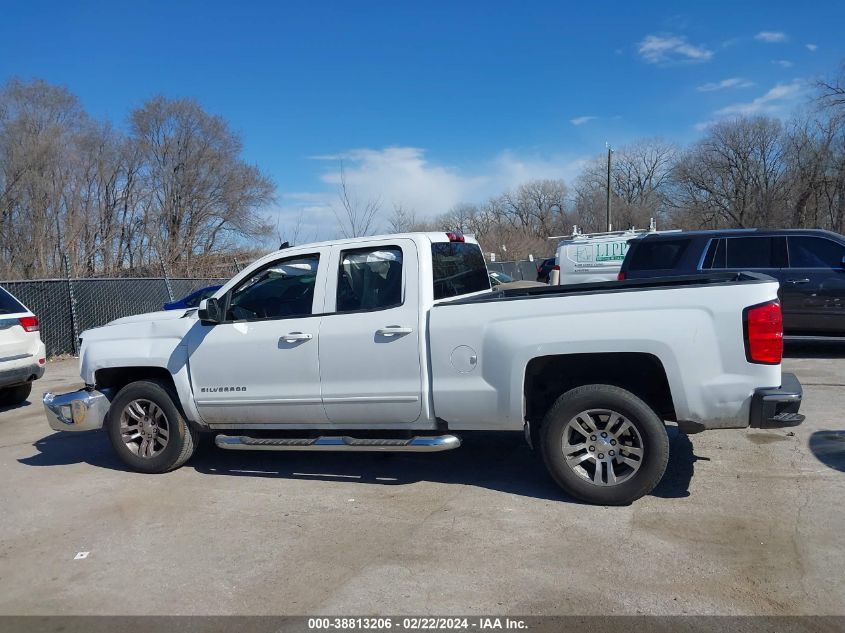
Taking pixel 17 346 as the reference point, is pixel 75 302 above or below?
above

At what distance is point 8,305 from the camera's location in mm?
8961

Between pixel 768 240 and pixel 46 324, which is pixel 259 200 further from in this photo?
pixel 768 240

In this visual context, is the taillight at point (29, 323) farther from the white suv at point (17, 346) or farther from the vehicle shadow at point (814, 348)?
the vehicle shadow at point (814, 348)

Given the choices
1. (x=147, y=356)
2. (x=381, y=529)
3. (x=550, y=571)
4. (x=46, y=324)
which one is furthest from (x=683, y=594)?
→ (x=46, y=324)

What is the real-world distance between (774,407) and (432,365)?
2313 mm

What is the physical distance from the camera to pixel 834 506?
15.0 feet

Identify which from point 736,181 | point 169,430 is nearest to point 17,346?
point 169,430

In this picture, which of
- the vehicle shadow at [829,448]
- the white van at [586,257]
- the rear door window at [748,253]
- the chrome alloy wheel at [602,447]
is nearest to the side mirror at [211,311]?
the chrome alloy wheel at [602,447]

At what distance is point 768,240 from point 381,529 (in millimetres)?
8314

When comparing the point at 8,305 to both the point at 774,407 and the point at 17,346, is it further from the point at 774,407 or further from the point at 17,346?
the point at 774,407

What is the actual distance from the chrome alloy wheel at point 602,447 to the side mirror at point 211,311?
299cm

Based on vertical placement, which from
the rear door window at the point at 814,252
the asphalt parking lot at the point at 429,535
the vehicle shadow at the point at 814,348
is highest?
the rear door window at the point at 814,252

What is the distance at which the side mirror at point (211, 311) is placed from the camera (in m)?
5.61

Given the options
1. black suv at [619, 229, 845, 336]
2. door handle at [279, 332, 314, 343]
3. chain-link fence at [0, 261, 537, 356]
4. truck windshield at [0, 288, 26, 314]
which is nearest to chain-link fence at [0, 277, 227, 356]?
chain-link fence at [0, 261, 537, 356]
